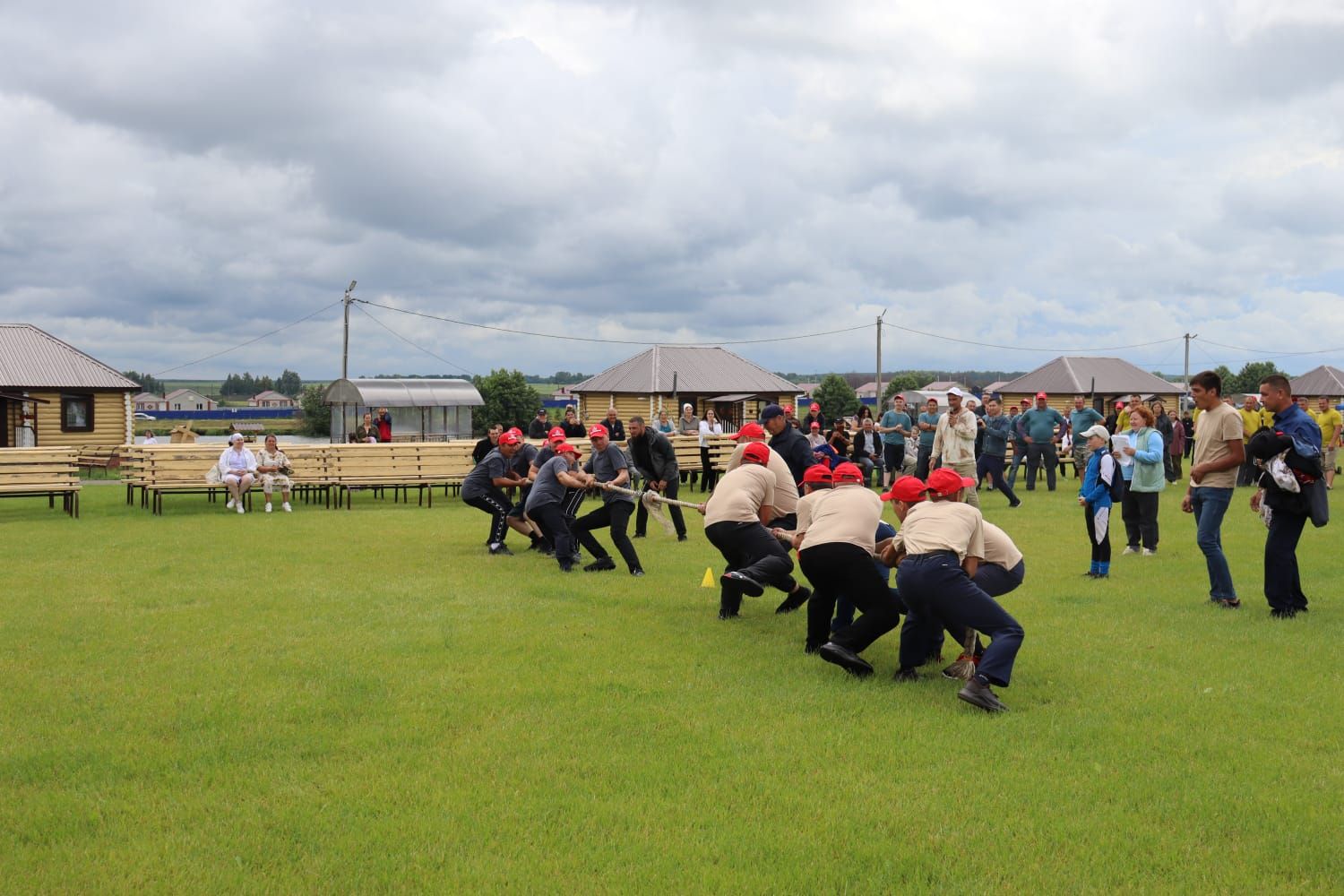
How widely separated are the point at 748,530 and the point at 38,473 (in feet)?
48.1

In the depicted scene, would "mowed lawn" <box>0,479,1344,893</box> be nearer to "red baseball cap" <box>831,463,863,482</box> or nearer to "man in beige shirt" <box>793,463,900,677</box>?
"man in beige shirt" <box>793,463,900,677</box>

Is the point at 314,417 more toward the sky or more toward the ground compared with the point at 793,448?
more toward the sky

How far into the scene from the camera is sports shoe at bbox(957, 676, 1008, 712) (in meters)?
6.43

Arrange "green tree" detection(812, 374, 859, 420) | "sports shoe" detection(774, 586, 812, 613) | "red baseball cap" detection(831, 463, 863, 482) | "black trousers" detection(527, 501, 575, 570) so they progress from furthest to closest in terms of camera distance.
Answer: "green tree" detection(812, 374, 859, 420) → "black trousers" detection(527, 501, 575, 570) → "sports shoe" detection(774, 586, 812, 613) → "red baseball cap" detection(831, 463, 863, 482)

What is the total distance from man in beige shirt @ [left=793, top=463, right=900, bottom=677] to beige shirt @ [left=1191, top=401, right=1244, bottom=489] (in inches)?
141

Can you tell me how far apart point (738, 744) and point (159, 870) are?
110 inches

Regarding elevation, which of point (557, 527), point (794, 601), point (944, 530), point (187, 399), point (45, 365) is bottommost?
point (794, 601)

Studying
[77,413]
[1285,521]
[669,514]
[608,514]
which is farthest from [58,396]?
[1285,521]

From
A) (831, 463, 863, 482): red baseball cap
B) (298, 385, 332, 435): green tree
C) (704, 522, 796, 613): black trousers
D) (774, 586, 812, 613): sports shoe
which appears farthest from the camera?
(298, 385, 332, 435): green tree

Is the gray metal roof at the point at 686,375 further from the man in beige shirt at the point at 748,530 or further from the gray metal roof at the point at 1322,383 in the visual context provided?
the man in beige shirt at the point at 748,530

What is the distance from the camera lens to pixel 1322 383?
61.9m

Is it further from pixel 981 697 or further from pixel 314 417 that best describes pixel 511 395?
pixel 981 697

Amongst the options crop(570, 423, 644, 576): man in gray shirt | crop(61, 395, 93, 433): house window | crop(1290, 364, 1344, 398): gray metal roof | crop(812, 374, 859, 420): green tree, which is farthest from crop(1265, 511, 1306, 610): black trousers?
crop(812, 374, 859, 420): green tree

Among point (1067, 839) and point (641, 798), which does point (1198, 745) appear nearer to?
point (1067, 839)
